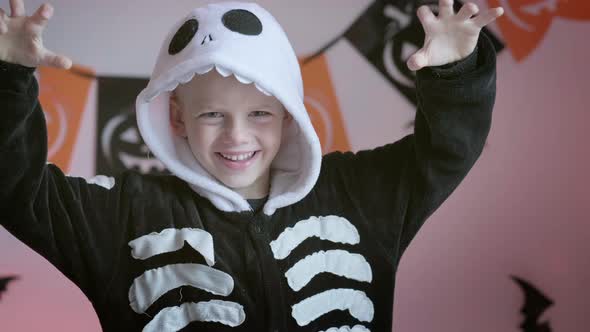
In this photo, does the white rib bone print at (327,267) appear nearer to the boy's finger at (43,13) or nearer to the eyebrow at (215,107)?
the eyebrow at (215,107)

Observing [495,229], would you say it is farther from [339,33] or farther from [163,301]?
[163,301]

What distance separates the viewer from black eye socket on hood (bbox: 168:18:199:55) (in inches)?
35.9

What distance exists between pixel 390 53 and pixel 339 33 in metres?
0.12

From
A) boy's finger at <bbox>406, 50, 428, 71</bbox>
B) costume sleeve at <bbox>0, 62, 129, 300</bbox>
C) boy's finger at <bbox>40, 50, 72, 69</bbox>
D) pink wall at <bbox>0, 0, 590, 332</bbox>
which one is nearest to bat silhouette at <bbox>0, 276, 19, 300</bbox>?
pink wall at <bbox>0, 0, 590, 332</bbox>

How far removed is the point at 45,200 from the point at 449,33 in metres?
0.54

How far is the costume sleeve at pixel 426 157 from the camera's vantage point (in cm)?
88

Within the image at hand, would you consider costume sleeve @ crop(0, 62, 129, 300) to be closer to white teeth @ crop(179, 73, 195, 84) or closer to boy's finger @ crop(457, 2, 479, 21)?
white teeth @ crop(179, 73, 195, 84)

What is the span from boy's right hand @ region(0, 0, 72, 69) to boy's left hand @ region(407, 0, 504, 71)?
0.42 m

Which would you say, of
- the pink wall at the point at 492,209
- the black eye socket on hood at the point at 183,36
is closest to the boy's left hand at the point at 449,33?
the black eye socket on hood at the point at 183,36

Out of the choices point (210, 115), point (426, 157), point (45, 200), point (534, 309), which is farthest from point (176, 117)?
point (534, 309)

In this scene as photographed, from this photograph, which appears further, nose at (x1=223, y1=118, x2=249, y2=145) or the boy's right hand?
nose at (x1=223, y1=118, x2=249, y2=145)

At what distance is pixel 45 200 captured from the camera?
88 centimetres

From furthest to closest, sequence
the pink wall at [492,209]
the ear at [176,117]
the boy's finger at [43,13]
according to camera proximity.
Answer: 1. the pink wall at [492,209]
2. the ear at [176,117]
3. the boy's finger at [43,13]

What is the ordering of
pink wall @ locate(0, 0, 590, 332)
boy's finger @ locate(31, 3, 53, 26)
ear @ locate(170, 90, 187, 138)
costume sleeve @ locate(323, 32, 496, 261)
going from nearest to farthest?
boy's finger @ locate(31, 3, 53, 26), costume sleeve @ locate(323, 32, 496, 261), ear @ locate(170, 90, 187, 138), pink wall @ locate(0, 0, 590, 332)
